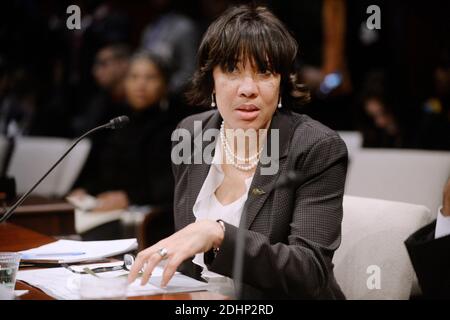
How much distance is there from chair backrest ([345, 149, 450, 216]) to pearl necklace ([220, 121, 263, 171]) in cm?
99

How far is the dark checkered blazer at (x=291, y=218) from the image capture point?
4.86 feet

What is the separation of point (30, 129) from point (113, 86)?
889 mm

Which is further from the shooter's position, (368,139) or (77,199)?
Answer: (368,139)

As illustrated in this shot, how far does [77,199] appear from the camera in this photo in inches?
149

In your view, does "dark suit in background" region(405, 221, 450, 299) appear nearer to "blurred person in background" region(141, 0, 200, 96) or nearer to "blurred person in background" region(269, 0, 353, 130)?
"blurred person in background" region(269, 0, 353, 130)

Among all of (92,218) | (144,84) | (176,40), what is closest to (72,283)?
(92,218)

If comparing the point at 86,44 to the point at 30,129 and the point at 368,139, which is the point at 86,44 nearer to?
the point at 30,129

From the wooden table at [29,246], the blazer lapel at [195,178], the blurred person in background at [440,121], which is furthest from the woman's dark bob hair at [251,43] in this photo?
the blurred person in background at [440,121]

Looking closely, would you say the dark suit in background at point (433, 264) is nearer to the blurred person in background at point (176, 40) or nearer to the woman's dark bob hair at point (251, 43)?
the woman's dark bob hair at point (251, 43)

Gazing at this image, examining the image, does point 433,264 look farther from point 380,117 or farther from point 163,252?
point 380,117

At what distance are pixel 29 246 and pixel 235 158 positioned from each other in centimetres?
67

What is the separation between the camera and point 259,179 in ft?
5.82

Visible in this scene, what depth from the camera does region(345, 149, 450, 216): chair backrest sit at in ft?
8.48
